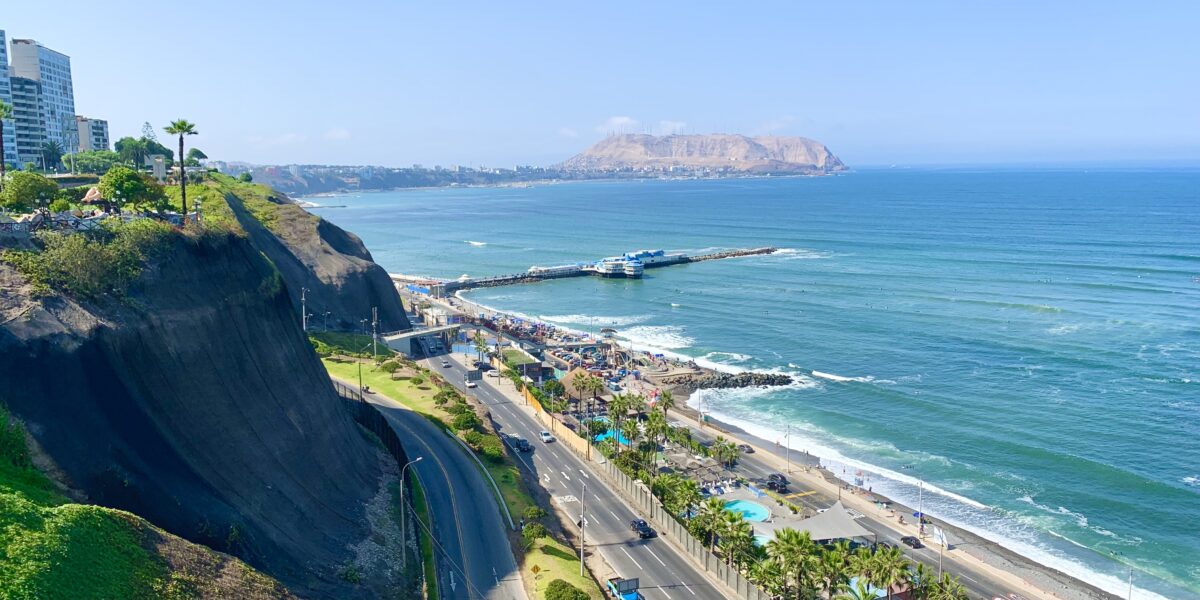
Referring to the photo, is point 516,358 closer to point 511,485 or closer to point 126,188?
point 511,485

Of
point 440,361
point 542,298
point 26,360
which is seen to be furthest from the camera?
point 542,298

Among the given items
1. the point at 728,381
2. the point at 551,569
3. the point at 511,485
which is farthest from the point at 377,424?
the point at 728,381

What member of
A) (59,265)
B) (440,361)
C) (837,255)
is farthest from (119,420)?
(837,255)

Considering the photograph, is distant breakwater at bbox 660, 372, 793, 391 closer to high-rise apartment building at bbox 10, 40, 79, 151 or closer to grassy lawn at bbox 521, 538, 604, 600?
grassy lawn at bbox 521, 538, 604, 600

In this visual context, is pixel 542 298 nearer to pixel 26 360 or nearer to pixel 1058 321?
pixel 1058 321

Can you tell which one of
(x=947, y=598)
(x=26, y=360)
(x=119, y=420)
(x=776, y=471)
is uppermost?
(x=26, y=360)

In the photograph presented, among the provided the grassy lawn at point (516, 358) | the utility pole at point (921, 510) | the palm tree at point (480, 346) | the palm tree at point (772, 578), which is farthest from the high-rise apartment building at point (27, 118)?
the utility pole at point (921, 510)

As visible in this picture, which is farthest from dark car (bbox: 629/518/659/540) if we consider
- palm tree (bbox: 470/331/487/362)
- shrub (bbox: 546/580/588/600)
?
palm tree (bbox: 470/331/487/362)
